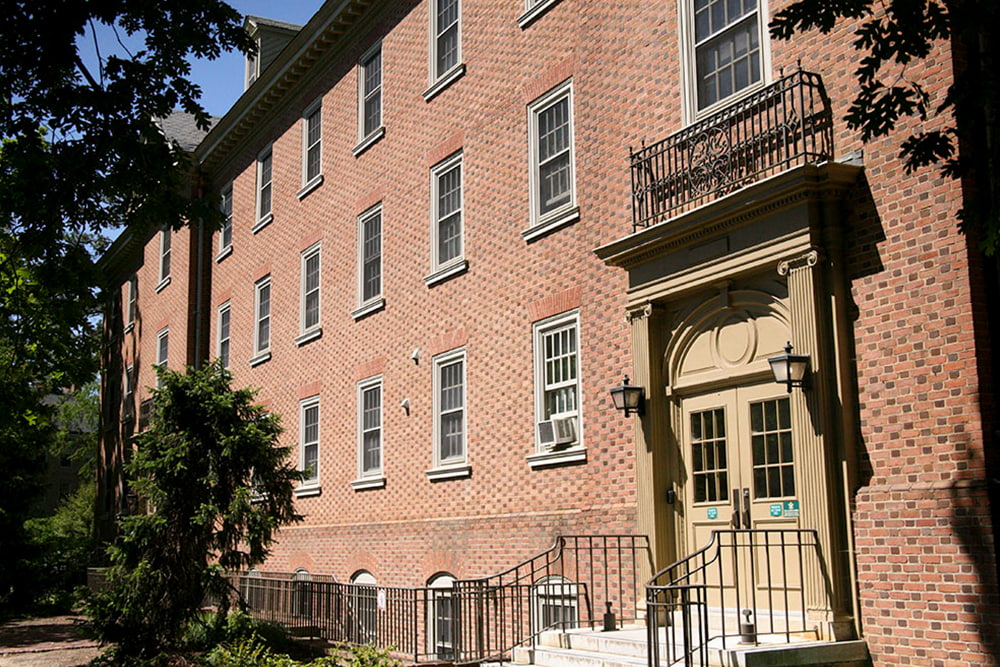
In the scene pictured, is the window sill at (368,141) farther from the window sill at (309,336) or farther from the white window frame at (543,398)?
the white window frame at (543,398)

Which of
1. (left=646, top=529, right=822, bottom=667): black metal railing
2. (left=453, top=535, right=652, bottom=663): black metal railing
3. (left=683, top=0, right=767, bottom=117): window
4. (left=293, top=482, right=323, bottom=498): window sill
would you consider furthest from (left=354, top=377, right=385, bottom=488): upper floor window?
(left=683, top=0, right=767, bottom=117): window

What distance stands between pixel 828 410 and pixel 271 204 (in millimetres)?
18921

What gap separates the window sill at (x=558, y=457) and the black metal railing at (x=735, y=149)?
125 inches

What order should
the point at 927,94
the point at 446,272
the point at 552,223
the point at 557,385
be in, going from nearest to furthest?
1. the point at 927,94
2. the point at 557,385
3. the point at 552,223
4. the point at 446,272

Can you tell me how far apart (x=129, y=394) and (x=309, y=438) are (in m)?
17.7

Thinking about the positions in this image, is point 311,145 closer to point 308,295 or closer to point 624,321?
point 308,295

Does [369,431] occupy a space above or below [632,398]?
above

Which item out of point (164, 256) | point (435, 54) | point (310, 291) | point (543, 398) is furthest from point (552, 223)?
point (164, 256)

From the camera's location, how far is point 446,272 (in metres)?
18.0

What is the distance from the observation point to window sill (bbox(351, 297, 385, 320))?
2019 centimetres

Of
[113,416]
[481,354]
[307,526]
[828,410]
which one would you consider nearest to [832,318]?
[828,410]

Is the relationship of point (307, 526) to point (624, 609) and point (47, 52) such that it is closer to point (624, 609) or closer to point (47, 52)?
point (624, 609)

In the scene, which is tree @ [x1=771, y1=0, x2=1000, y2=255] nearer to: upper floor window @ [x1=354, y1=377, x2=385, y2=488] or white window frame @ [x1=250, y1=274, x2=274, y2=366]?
upper floor window @ [x1=354, y1=377, x2=385, y2=488]

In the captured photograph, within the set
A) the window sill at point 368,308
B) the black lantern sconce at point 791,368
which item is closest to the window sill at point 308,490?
the window sill at point 368,308
